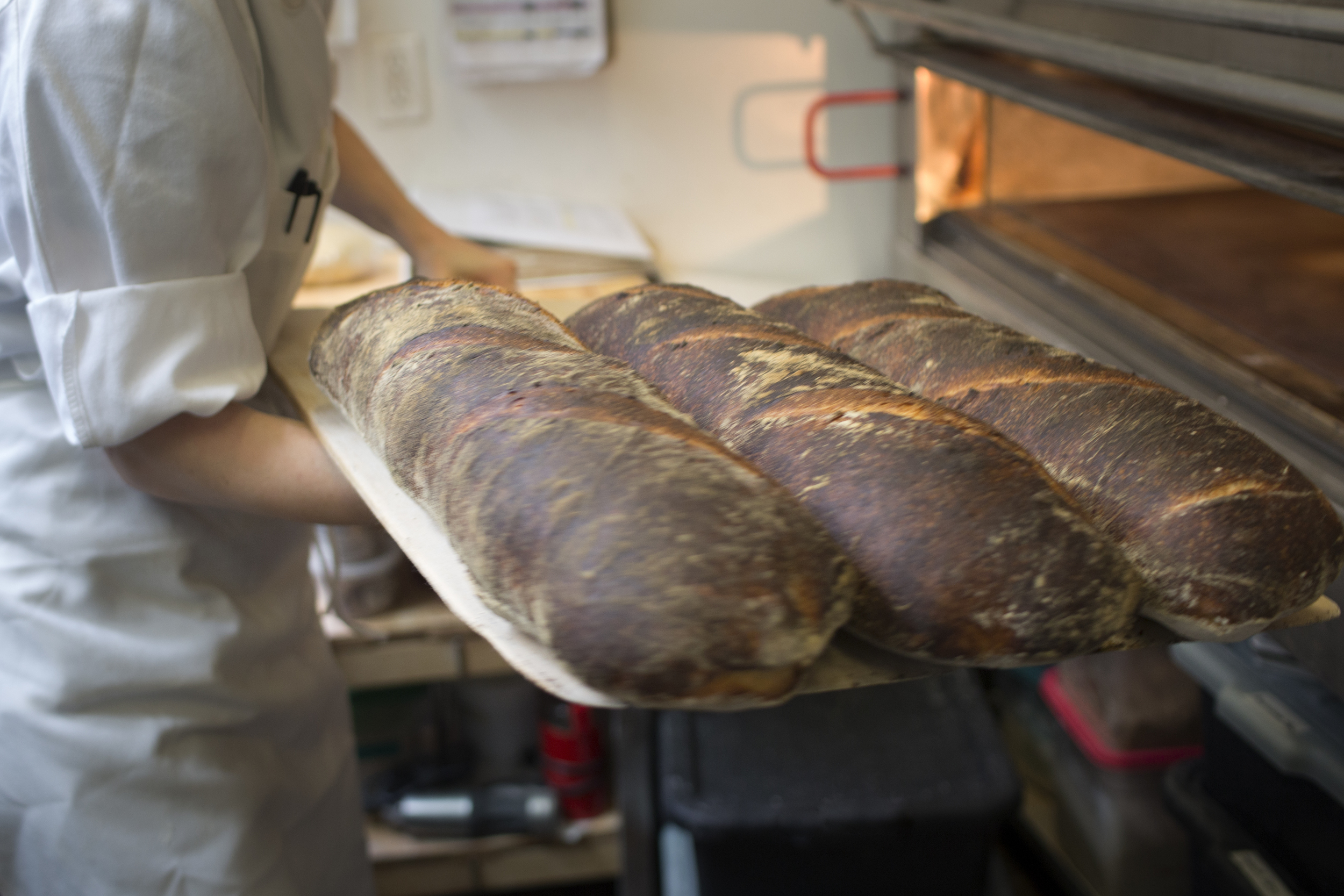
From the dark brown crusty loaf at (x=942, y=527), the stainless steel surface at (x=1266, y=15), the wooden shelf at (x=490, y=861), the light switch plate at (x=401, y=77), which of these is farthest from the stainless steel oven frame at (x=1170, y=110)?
the wooden shelf at (x=490, y=861)

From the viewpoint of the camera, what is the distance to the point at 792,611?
0.54 metres

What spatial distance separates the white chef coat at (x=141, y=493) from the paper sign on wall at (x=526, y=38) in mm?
1035

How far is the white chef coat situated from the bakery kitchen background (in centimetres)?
13

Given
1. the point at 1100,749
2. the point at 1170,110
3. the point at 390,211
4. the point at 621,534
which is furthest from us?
the point at 1100,749

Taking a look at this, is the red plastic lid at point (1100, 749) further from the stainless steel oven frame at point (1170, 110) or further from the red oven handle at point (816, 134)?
the red oven handle at point (816, 134)

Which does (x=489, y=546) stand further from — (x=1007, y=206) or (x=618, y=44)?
(x=618, y=44)

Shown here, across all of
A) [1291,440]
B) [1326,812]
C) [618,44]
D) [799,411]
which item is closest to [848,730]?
Answer: [1326,812]

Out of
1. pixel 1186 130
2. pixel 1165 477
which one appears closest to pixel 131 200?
pixel 1165 477

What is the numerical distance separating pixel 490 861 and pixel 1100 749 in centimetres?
106

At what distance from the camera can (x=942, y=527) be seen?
59cm

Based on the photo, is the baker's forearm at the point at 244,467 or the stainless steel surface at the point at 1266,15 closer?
the stainless steel surface at the point at 1266,15

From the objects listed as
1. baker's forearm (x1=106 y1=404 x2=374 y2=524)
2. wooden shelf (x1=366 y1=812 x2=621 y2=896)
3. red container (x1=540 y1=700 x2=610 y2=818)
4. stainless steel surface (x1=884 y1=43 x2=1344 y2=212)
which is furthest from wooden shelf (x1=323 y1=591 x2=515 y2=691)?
stainless steel surface (x1=884 y1=43 x2=1344 y2=212)

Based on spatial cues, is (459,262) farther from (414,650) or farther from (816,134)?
(816,134)

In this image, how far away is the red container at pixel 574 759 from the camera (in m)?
1.76
